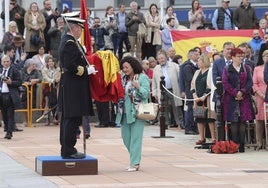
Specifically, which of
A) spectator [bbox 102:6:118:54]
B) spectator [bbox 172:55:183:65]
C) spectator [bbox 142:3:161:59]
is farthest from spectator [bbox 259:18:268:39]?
spectator [bbox 102:6:118:54]

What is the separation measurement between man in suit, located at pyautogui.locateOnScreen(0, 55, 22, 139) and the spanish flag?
627cm

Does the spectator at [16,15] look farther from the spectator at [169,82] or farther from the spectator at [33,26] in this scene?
the spectator at [169,82]

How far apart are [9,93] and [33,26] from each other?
6756mm

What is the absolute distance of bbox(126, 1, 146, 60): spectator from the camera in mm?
30969

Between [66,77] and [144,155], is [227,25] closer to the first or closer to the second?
[144,155]

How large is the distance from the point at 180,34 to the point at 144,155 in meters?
9.51

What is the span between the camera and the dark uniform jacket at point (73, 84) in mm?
16344

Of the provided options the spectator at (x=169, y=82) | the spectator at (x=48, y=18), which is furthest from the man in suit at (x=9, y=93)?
the spectator at (x=48, y=18)

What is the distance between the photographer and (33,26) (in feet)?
98.0

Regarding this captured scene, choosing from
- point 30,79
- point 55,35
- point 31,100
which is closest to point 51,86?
point 30,79

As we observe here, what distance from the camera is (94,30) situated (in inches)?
1214

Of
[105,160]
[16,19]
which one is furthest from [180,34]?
[105,160]

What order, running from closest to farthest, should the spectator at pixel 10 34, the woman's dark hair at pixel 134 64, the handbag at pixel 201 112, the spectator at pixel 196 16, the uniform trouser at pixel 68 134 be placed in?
the uniform trouser at pixel 68 134 → the woman's dark hair at pixel 134 64 → the handbag at pixel 201 112 → the spectator at pixel 10 34 → the spectator at pixel 196 16

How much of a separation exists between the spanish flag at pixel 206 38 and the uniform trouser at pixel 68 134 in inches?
470
